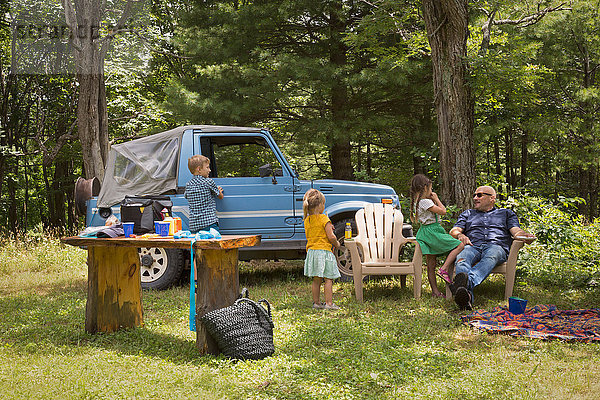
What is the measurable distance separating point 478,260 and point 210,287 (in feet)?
11.3

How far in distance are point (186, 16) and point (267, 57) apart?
2.56 m

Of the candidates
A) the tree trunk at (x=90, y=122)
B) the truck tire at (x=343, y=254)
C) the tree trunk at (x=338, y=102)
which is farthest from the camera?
the tree trunk at (x=90, y=122)

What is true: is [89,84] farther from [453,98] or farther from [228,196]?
[453,98]

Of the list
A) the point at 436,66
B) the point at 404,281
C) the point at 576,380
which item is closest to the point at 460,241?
the point at 404,281

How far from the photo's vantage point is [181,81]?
40.9 ft

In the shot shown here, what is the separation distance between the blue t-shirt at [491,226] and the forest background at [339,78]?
2.34 metres

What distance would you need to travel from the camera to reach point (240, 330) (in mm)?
4180

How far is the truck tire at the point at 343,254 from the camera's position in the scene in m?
7.36

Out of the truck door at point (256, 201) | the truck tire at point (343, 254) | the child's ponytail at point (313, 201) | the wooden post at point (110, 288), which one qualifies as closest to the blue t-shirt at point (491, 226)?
Result: the truck tire at point (343, 254)

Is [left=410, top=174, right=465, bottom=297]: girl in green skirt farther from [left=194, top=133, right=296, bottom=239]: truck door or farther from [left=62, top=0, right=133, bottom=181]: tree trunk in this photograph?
[left=62, top=0, right=133, bottom=181]: tree trunk

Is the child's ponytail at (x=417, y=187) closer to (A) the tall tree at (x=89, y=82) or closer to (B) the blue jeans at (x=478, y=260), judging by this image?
(B) the blue jeans at (x=478, y=260)

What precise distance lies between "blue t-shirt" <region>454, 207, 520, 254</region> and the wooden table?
3.19m

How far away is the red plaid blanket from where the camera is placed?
4738mm

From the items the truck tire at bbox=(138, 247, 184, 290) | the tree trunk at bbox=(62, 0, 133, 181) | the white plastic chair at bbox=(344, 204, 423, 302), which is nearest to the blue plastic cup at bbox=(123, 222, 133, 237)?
the truck tire at bbox=(138, 247, 184, 290)
